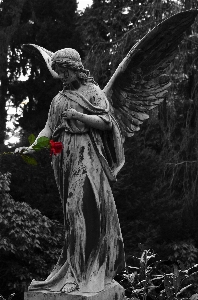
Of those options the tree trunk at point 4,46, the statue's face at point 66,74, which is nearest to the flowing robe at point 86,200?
the statue's face at point 66,74

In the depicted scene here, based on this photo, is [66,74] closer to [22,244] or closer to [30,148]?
[30,148]

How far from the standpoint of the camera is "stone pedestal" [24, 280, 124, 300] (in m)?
3.93

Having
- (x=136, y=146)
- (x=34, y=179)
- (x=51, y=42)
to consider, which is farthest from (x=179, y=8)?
(x=51, y=42)

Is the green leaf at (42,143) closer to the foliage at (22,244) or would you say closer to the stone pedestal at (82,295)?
the stone pedestal at (82,295)

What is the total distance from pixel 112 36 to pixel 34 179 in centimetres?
370

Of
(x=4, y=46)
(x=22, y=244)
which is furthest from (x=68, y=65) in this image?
(x=4, y=46)

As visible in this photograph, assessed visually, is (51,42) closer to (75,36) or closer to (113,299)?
(75,36)

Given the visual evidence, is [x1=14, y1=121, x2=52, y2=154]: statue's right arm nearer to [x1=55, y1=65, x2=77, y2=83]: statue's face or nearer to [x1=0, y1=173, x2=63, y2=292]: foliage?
[x1=55, y1=65, x2=77, y2=83]: statue's face

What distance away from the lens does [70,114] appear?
13.7 feet

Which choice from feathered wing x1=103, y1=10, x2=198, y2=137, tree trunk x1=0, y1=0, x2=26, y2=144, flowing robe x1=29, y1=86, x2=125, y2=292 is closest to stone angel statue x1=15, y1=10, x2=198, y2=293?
flowing robe x1=29, y1=86, x2=125, y2=292

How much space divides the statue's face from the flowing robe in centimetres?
10

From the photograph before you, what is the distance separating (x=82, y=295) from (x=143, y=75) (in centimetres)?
191

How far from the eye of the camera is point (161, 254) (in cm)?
1255

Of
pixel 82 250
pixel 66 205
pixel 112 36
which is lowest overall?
pixel 82 250
